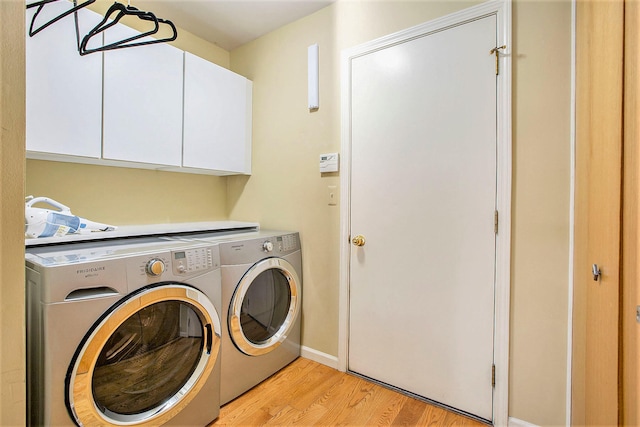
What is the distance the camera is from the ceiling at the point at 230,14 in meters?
2.02

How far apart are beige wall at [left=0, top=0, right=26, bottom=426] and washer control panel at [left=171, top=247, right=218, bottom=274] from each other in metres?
0.89

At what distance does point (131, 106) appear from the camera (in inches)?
68.2

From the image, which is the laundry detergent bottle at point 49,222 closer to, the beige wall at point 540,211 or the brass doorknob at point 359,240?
the brass doorknob at point 359,240

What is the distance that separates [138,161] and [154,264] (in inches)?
32.9

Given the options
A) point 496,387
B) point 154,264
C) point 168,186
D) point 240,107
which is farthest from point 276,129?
point 496,387

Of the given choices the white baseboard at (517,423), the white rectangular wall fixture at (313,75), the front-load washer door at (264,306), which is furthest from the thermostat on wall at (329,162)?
the white baseboard at (517,423)

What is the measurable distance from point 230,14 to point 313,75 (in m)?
0.73

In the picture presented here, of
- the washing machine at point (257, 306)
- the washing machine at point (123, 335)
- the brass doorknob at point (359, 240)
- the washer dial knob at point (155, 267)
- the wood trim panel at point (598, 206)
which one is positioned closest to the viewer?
the wood trim panel at point (598, 206)

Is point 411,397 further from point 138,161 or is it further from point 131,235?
point 138,161

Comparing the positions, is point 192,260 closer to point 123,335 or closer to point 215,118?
point 123,335

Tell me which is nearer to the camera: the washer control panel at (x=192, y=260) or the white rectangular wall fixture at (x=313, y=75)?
the washer control panel at (x=192, y=260)

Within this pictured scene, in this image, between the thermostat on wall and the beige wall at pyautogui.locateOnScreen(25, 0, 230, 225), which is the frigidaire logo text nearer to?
the beige wall at pyautogui.locateOnScreen(25, 0, 230, 225)

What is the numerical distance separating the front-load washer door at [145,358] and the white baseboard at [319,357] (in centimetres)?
84

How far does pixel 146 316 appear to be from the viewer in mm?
1301
